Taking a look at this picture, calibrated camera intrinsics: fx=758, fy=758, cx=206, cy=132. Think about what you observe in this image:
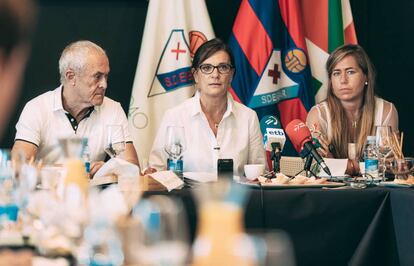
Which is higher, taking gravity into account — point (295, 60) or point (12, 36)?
point (295, 60)

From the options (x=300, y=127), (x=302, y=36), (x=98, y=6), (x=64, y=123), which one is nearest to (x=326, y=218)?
(x=300, y=127)

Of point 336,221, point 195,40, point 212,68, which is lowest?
point 336,221

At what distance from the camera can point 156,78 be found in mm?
4660

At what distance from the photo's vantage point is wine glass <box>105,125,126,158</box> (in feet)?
10.2

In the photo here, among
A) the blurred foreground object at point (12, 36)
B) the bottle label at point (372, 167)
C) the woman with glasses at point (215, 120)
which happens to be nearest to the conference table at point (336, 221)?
the bottle label at point (372, 167)

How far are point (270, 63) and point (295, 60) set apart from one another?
165 mm

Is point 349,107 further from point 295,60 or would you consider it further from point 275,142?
point 275,142

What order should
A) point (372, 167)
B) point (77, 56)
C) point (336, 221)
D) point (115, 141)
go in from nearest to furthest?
point (336, 221)
point (115, 141)
point (372, 167)
point (77, 56)

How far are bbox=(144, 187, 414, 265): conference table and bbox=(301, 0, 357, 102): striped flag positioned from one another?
2.00 meters

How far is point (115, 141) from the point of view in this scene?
3.10 meters

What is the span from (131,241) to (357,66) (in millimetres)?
3197

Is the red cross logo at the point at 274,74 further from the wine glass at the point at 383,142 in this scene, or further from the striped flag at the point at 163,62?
the wine glass at the point at 383,142

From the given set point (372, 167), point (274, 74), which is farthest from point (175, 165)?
point (274, 74)

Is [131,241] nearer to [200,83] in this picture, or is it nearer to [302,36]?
[200,83]
